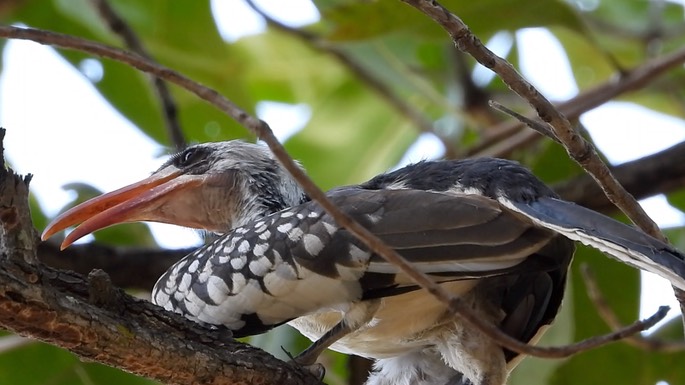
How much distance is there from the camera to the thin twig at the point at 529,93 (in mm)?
1850

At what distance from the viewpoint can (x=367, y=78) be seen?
15.1ft

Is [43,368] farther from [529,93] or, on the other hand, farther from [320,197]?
[529,93]

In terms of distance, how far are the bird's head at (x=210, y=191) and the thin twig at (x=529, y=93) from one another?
1252 mm

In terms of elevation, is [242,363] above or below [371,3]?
below

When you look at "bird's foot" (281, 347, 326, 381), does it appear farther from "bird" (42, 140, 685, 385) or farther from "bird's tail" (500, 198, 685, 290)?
"bird's tail" (500, 198, 685, 290)

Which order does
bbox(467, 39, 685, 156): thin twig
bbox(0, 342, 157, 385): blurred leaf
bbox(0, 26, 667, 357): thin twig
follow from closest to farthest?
bbox(0, 26, 667, 357): thin twig, bbox(0, 342, 157, 385): blurred leaf, bbox(467, 39, 685, 156): thin twig

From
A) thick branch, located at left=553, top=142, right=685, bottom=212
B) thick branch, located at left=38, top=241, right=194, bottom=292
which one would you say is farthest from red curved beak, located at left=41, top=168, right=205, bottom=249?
thick branch, located at left=553, top=142, right=685, bottom=212

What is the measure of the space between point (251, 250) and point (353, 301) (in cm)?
26

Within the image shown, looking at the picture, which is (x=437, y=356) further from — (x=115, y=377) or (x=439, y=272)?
(x=115, y=377)

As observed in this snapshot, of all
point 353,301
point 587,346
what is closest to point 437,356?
point 353,301

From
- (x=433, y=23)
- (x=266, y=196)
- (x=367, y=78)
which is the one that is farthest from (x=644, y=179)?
(x=367, y=78)

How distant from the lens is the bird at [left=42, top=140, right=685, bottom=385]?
214 centimetres

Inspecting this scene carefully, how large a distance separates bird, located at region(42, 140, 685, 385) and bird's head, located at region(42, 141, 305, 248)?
87mm

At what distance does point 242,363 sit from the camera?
2.13 metres
